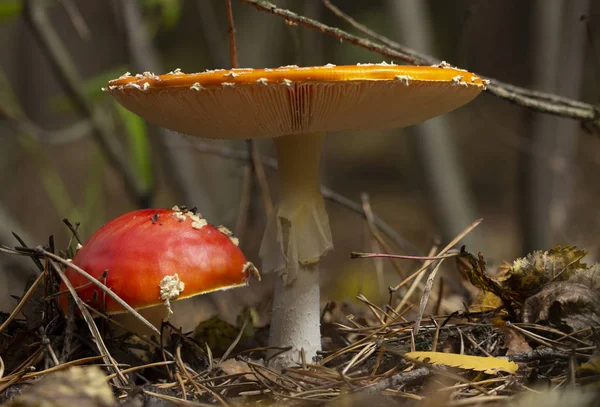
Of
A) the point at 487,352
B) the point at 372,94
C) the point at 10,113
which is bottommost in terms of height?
the point at 487,352

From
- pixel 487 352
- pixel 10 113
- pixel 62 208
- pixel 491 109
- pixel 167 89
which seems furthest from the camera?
pixel 491 109

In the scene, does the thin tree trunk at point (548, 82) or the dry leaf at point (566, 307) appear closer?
the dry leaf at point (566, 307)

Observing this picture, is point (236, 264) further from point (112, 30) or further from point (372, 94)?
point (112, 30)

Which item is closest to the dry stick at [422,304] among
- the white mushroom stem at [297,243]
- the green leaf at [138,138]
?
the white mushroom stem at [297,243]

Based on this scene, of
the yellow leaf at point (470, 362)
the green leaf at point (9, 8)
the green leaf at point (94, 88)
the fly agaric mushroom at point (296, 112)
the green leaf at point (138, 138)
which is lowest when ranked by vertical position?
the yellow leaf at point (470, 362)

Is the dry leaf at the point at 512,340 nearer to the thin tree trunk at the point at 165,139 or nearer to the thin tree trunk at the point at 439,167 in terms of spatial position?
the thin tree trunk at the point at 439,167

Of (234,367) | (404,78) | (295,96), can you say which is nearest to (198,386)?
(234,367)

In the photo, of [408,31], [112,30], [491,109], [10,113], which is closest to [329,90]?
[408,31]
